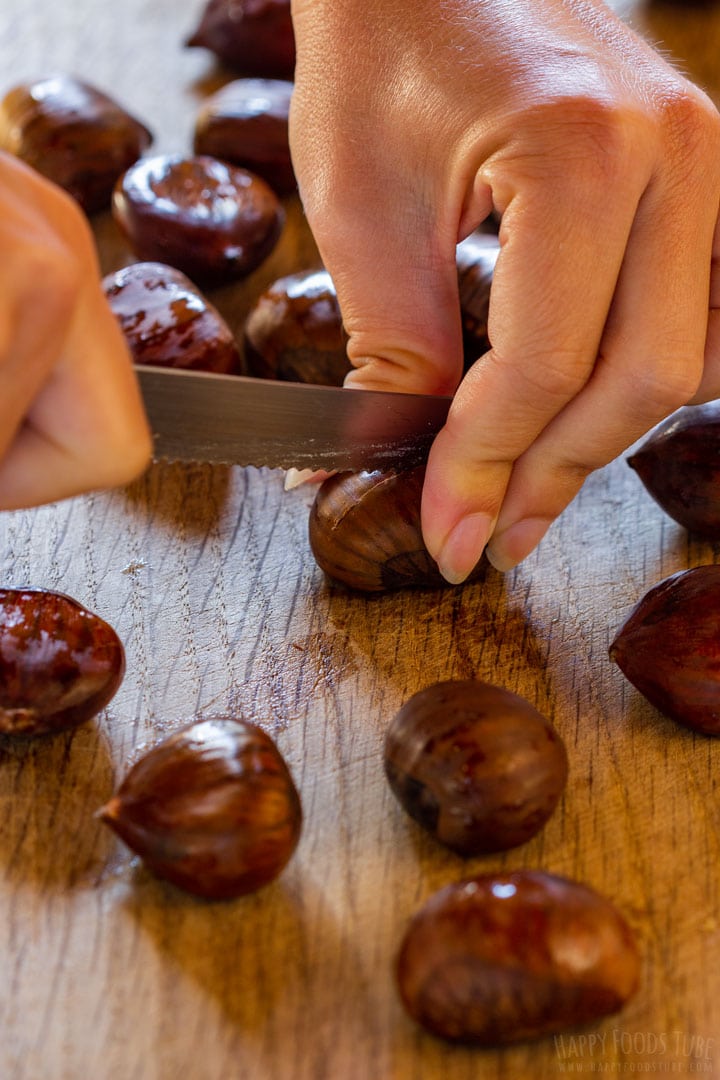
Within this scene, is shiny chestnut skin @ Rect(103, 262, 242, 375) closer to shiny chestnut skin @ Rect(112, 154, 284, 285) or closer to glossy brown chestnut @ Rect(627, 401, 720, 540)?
shiny chestnut skin @ Rect(112, 154, 284, 285)

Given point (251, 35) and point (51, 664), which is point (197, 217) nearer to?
point (251, 35)

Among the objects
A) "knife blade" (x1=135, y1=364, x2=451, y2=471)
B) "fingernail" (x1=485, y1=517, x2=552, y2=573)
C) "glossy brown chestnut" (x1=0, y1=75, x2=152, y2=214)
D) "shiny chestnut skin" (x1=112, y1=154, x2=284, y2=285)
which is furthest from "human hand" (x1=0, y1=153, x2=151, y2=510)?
"glossy brown chestnut" (x1=0, y1=75, x2=152, y2=214)

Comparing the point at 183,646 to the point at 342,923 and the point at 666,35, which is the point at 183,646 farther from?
the point at 666,35

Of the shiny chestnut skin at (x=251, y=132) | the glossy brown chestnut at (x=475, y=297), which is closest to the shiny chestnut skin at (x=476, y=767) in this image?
the glossy brown chestnut at (x=475, y=297)

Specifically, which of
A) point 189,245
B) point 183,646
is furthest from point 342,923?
point 189,245

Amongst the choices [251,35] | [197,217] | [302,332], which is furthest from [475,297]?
[251,35]

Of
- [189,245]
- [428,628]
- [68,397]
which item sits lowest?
[428,628]
